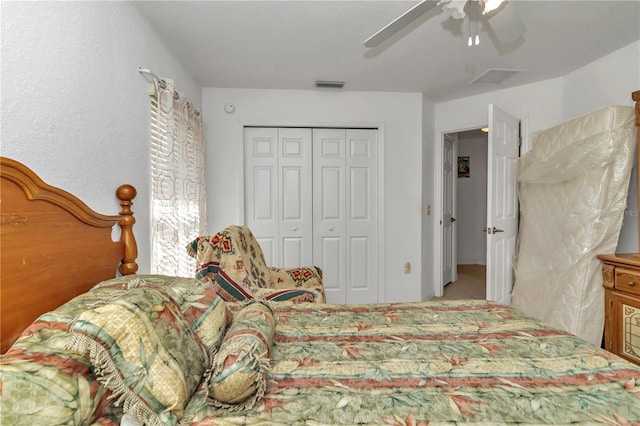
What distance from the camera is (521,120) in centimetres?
347

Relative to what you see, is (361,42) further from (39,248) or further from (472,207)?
(472,207)

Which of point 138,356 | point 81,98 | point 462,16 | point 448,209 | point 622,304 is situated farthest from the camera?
point 448,209

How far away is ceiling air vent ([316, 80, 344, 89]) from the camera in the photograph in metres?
3.30

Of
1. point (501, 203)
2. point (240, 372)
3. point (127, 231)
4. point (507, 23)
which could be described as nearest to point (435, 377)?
point (240, 372)

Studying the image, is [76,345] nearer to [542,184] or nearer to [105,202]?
[105,202]

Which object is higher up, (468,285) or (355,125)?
(355,125)

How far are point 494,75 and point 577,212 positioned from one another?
154cm

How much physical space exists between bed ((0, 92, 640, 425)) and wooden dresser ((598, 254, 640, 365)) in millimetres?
1213

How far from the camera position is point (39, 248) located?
109cm

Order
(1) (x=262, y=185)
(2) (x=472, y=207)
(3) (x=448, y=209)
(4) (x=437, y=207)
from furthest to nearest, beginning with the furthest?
(2) (x=472, y=207)
(3) (x=448, y=209)
(4) (x=437, y=207)
(1) (x=262, y=185)

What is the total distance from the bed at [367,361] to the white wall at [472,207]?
5.04 meters

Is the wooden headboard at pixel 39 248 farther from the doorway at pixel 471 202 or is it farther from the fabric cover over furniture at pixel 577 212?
the doorway at pixel 471 202

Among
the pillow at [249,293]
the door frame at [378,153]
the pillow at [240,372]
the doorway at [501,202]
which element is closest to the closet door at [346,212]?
the door frame at [378,153]

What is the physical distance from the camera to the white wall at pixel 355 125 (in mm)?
3480
